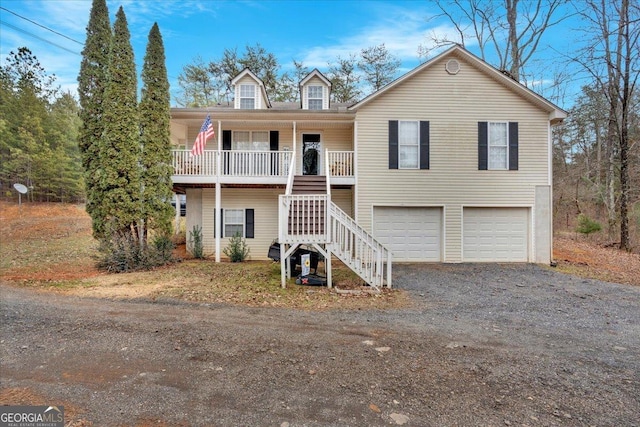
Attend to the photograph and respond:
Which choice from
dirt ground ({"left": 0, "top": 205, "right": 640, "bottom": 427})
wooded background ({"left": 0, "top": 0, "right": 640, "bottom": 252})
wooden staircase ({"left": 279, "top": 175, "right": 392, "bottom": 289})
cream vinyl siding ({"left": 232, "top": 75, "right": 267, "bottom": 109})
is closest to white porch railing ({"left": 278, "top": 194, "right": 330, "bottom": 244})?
wooden staircase ({"left": 279, "top": 175, "right": 392, "bottom": 289})

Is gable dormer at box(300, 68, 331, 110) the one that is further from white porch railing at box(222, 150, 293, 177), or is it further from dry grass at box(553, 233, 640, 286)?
dry grass at box(553, 233, 640, 286)

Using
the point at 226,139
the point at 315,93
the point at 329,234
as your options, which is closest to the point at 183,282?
the point at 329,234

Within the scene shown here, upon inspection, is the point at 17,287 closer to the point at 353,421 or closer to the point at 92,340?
the point at 92,340

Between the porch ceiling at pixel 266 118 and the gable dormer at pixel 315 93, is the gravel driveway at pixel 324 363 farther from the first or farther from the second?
the gable dormer at pixel 315 93

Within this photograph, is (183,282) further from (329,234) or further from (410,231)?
(410,231)

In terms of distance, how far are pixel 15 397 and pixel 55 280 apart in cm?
654

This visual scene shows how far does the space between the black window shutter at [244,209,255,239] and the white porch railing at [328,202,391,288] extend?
19.3 ft

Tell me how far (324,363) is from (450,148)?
10.2 meters

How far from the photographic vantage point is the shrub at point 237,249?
12023mm

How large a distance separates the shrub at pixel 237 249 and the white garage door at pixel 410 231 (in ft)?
16.4

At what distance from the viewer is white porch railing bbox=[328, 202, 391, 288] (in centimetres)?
764

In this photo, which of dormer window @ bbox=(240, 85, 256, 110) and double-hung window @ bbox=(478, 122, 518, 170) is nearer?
double-hung window @ bbox=(478, 122, 518, 170)

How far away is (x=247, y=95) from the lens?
43.8ft

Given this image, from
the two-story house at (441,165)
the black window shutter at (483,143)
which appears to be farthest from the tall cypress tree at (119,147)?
the black window shutter at (483,143)
